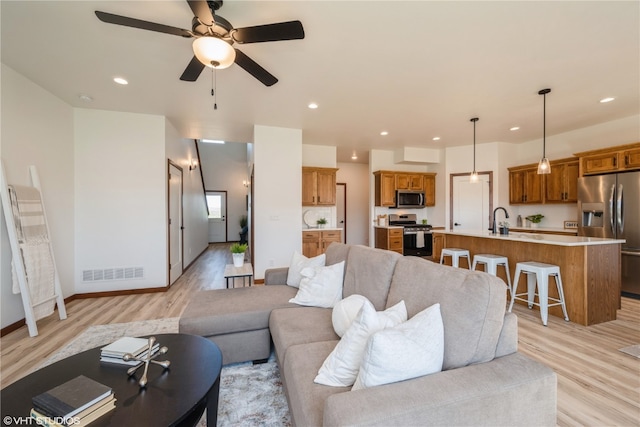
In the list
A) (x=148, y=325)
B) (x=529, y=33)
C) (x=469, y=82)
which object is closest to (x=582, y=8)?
(x=529, y=33)

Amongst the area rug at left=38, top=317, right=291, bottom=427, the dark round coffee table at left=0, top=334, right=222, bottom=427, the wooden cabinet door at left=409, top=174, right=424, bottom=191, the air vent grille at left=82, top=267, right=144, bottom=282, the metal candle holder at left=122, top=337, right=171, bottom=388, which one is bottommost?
the area rug at left=38, top=317, right=291, bottom=427

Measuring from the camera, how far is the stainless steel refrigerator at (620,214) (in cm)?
369

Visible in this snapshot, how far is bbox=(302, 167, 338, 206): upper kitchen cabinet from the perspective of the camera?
18.2 ft

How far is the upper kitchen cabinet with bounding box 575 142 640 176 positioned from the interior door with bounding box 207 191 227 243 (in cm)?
1018

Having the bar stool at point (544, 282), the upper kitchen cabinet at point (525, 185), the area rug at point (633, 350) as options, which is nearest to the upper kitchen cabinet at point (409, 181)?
the upper kitchen cabinet at point (525, 185)

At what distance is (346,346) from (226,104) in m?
3.60

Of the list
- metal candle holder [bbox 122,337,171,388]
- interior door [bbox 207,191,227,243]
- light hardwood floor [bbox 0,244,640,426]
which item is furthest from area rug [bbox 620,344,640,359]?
interior door [bbox 207,191,227,243]

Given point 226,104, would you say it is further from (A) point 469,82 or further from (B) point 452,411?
(B) point 452,411

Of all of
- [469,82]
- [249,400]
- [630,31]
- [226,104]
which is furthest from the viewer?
[226,104]

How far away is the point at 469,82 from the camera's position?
305 cm

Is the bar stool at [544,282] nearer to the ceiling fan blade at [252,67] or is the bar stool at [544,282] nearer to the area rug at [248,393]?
the area rug at [248,393]

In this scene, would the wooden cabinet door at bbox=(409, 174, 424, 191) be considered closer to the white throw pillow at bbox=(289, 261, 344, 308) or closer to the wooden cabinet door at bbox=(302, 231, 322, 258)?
the wooden cabinet door at bbox=(302, 231, 322, 258)

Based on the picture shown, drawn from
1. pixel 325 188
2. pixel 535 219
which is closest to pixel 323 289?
pixel 325 188

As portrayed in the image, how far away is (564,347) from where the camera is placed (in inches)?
95.0
